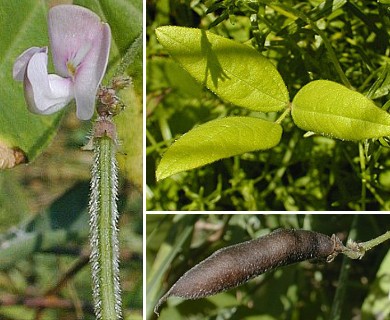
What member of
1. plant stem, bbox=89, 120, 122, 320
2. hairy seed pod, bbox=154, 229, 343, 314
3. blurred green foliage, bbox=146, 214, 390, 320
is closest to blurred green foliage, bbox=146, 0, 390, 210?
blurred green foliage, bbox=146, 214, 390, 320

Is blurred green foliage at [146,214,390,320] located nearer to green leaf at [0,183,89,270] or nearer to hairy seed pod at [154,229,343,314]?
green leaf at [0,183,89,270]

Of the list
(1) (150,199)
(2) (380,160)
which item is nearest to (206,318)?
(1) (150,199)

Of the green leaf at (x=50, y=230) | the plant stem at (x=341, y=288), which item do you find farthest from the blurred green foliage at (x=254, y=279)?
the green leaf at (x=50, y=230)

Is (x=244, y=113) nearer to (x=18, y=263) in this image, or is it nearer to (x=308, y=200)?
(x=308, y=200)

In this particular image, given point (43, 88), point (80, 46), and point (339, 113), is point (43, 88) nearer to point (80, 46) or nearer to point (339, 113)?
point (80, 46)

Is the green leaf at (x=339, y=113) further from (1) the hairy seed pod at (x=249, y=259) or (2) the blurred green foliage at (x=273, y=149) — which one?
(2) the blurred green foliage at (x=273, y=149)

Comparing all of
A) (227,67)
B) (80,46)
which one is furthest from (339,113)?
(80,46)
